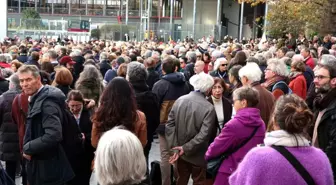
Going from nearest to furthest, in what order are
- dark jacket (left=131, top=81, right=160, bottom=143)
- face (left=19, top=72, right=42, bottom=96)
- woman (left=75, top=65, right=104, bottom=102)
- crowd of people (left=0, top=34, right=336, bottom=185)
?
crowd of people (left=0, top=34, right=336, bottom=185) < face (left=19, top=72, right=42, bottom=96) < dark jacket (left=131, top=81, right=160, bottom=143) < woman (left=75, top=65, right=104, bottom=102)

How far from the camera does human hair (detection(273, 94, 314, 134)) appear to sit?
3.24 meters

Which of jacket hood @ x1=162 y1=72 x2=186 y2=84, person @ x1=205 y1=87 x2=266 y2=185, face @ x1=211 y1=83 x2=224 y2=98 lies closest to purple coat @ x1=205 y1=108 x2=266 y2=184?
person @ x1=205 y1=87 x2=266 y2=185

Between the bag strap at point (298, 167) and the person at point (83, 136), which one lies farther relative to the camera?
the person at point (83, 136)

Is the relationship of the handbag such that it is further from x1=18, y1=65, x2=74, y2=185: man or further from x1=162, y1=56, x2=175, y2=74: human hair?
x1=162, y1=56, x2=175, y2=74: human hair

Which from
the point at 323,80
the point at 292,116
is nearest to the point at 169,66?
the point at 323,80

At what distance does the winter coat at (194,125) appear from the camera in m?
5.95

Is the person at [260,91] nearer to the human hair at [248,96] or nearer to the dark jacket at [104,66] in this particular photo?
the human hair at [248,96]

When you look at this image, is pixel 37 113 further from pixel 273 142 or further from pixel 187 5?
pixel 187 5

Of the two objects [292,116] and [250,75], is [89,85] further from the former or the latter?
[292,116]

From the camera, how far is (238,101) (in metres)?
4.97

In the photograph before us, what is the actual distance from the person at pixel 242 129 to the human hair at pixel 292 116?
4.87ft

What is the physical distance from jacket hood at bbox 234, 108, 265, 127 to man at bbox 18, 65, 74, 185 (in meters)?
1.89

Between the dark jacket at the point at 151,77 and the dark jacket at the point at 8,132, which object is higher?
the dark jacket at the point at 151,77

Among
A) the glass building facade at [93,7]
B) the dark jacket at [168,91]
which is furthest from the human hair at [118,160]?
the glass building facade at [93,7]
